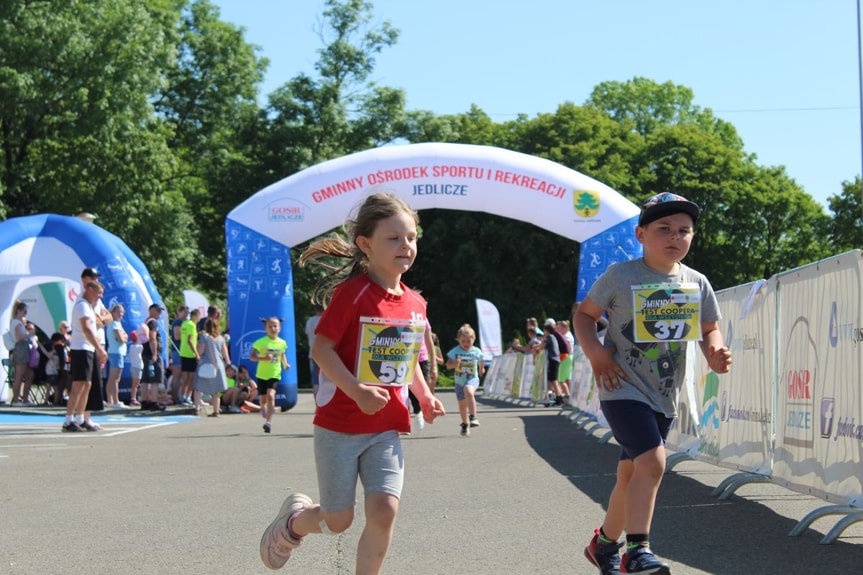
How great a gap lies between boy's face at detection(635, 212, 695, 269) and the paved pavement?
1.48m

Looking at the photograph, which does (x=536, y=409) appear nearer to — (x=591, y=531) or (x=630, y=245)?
(x=630, y=245)

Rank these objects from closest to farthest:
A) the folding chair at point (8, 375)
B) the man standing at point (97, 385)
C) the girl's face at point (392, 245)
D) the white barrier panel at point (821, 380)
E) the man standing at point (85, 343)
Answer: the girl's face at point (392, 245) < the white barrier panel at point (821, 380) < the man standing at point (85, 343) < the man standing at point (97, 385) < the folding chair at point (8, 375)

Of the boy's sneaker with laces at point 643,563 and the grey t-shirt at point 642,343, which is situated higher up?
the grey t-shirt at point 642,343

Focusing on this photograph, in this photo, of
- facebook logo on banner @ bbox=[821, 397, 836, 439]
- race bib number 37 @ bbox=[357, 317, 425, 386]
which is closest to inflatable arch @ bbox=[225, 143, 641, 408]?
facebook logo on banner @ bbox=[821, 397, 836, 439]

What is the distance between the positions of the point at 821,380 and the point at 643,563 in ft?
9.53

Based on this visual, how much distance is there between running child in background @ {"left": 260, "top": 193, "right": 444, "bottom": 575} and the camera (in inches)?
191

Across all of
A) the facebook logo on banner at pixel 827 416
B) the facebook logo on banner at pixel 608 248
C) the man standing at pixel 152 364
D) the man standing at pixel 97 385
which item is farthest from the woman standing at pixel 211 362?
the facebook logo on banner at pixel 827 416

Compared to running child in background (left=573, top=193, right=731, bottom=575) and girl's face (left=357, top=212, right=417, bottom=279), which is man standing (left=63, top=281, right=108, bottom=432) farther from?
girl's face (left=357, top=212, right=417, bottom=279)

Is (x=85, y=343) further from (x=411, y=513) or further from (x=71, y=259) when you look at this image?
(x=71, y=259)

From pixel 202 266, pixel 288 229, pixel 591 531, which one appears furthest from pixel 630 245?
pixel 202 266

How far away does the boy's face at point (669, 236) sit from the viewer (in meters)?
5.82

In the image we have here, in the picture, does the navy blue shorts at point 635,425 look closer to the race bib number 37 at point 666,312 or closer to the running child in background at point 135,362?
the race bib number 37 at point 666,312

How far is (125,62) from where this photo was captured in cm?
3734

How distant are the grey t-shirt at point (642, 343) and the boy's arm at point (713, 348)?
0.14 ft
